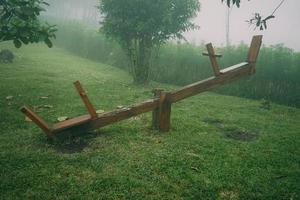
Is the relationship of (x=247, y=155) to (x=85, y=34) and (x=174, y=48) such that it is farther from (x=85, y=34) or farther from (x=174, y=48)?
(x=85, y=34)

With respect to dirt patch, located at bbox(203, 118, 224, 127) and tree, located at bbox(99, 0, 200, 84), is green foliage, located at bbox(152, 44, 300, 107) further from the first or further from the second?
dirt patch, located at bbox(203, 118, 224, 127)

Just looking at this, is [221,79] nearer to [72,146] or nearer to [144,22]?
[72,146]

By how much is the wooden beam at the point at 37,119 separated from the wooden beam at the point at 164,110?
2.20 metres

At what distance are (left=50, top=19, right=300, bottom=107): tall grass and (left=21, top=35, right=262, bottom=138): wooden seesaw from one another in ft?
20.9

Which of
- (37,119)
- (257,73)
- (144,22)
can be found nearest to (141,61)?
(144,22)

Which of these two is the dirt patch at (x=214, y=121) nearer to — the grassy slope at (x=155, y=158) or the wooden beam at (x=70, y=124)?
the grassy slope at (x=155, y=158)

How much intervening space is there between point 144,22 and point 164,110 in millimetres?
6975

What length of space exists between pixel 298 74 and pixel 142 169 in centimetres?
904

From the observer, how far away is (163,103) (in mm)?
6547

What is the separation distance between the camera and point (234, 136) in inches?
279

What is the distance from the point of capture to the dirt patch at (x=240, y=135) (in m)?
6.95

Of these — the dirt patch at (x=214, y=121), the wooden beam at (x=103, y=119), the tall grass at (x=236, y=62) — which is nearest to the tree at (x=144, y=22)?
the tall grass at (x=236, y=62)

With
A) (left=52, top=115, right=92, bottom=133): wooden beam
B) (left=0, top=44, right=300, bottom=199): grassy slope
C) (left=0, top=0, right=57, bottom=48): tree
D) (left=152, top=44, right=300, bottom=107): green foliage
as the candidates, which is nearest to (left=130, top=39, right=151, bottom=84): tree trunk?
(left=152, top=44, right=300, bottom=107): green foliage

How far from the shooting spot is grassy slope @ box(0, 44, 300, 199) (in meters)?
4.40
